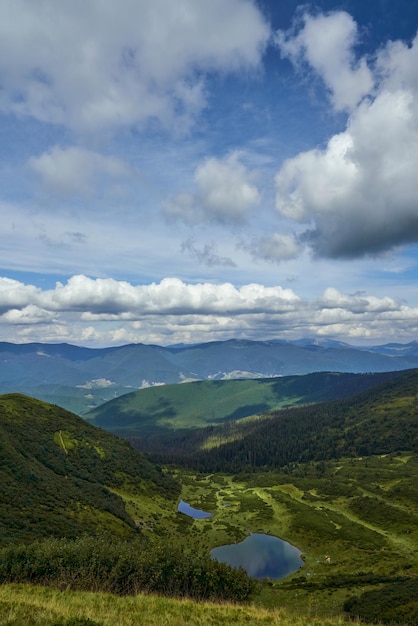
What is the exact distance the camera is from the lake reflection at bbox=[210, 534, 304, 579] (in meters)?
111

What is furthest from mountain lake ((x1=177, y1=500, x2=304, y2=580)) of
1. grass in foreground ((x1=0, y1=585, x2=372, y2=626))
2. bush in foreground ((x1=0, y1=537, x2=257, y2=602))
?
grass in foreground ((x1=0, y1=585, x2=372, y2=626))

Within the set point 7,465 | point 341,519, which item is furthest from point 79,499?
point 341,519

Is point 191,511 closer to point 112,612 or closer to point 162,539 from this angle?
point 162,539

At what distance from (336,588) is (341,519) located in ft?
282

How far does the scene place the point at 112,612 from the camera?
26.5m

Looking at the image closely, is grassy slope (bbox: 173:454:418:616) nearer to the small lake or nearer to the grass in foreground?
the small lake

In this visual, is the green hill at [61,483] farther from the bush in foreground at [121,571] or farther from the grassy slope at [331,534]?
the grassy slope at [331,534]

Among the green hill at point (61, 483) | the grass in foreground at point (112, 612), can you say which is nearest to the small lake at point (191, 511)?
the green hill at point (61, 483)

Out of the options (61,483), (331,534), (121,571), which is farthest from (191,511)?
(121,571)

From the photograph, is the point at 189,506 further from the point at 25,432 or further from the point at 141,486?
the point at 25,432

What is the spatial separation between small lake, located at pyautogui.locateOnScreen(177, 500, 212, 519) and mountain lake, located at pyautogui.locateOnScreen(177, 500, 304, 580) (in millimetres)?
34954

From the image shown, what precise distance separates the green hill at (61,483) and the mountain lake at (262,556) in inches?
1347

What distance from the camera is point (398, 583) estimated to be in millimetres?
75688

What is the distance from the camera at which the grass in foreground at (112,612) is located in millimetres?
22188
